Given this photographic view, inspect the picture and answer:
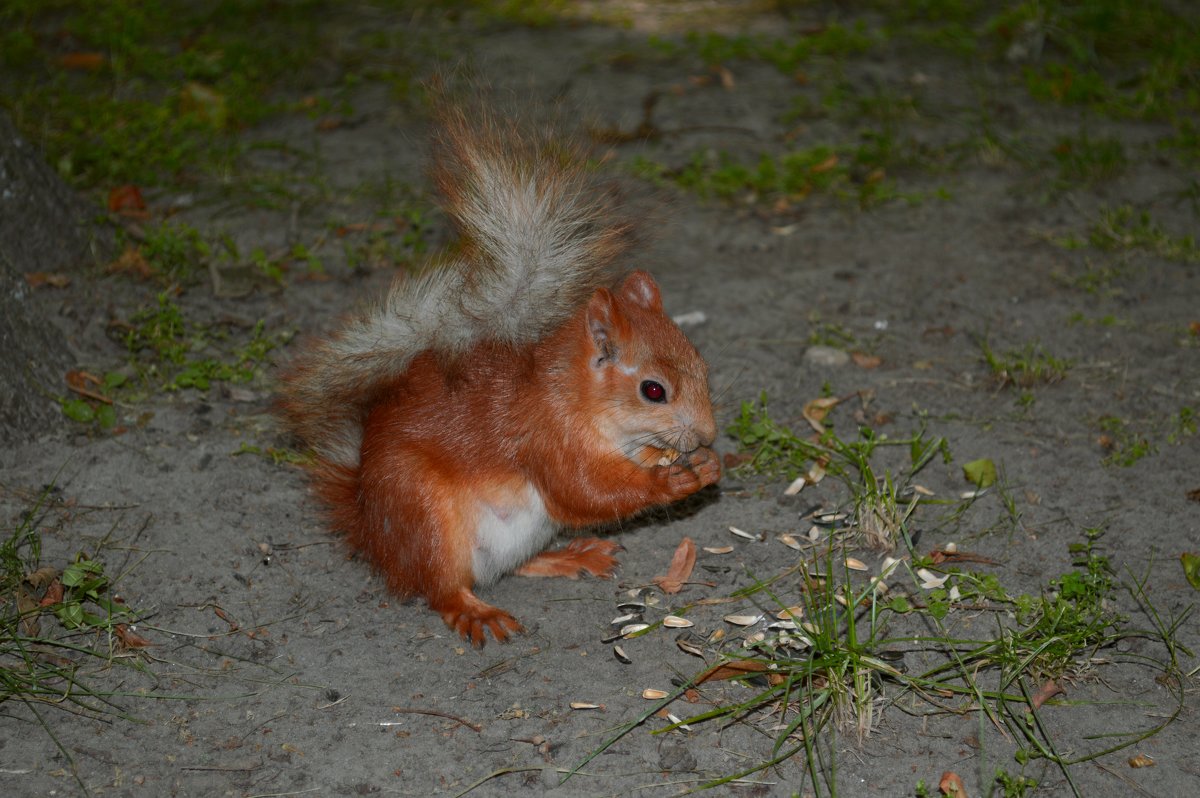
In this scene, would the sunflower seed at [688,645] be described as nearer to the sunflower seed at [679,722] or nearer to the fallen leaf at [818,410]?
the sunflower seed at [679,722]

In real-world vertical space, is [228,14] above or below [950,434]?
above

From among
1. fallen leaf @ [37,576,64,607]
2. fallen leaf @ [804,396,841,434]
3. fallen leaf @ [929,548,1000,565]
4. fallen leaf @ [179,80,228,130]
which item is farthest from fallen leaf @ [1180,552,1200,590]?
fallen leaf @ [179,80,228,130]

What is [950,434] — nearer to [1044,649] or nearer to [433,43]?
[1044,649]

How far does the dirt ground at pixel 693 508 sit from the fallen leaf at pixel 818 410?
0.04 meters

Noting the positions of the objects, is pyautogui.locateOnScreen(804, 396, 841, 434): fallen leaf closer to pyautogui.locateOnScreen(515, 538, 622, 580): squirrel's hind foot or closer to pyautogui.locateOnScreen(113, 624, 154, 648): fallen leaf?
pyautogui.locateOnScreen(515, 538, 622, 580): squirrel's hind foot

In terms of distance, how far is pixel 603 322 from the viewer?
7.17ft

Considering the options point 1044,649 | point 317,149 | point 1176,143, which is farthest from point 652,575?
point 1176,143

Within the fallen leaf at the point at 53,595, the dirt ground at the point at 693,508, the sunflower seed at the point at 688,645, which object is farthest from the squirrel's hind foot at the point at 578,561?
the fallen leaf at the point at 53,595

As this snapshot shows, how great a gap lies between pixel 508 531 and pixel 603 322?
0.48 metres

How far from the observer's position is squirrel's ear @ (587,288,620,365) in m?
2.16

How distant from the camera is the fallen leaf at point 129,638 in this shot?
83.9 inches

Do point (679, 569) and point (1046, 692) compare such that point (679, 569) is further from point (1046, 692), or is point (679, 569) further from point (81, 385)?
point (81, 385)

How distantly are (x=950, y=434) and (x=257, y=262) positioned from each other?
2033mm

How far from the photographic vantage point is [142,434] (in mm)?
2715
